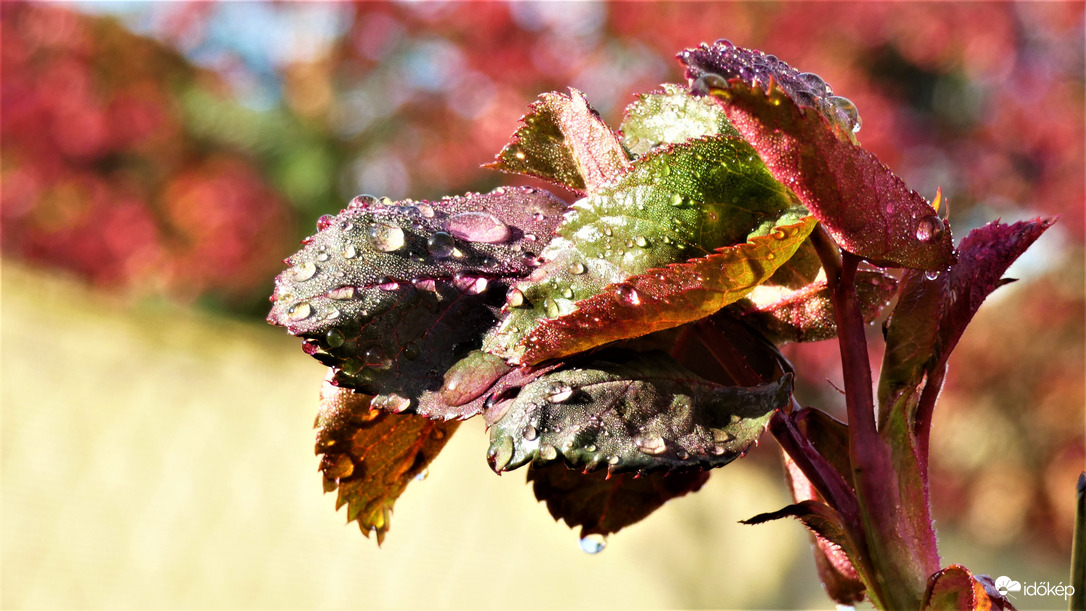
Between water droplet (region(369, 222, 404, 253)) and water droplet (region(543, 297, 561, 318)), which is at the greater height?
water droplet (region(369, 222, 404, 253))

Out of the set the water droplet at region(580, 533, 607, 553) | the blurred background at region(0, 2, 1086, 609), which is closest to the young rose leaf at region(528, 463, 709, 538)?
the water droplet at region(580, 533, 607, 553)

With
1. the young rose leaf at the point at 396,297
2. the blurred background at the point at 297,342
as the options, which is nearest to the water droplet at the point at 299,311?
the young rose leaf at the point at 396,297

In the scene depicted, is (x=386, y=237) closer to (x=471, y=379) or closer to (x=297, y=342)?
(x=471, y=379)

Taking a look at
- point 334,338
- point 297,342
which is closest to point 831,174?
point 334,338

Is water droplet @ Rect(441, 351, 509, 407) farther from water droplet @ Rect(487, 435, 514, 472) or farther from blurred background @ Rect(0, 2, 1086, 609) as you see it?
blurred background @ Rect(0, 2, 1086, 609)

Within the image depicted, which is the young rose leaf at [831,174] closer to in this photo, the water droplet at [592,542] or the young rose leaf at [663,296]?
the young rose leaf at [663,296]

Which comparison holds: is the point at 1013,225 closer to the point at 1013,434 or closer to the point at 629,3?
the point at 629,3
